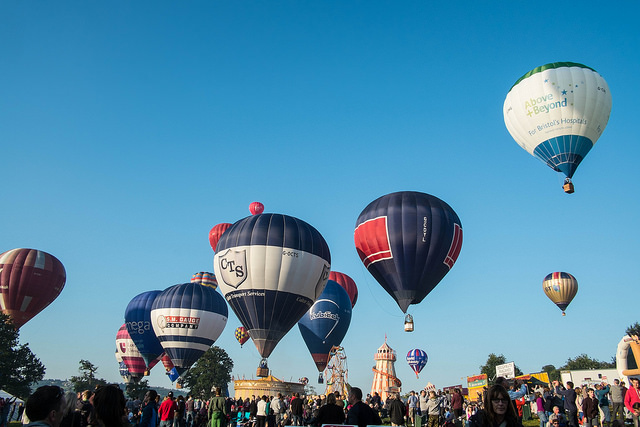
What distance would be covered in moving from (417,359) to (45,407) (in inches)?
1847

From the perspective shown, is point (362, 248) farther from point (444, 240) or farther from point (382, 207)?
point (444, 240)

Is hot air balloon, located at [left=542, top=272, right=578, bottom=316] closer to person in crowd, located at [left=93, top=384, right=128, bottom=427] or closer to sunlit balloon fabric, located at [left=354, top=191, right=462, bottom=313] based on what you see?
sunlit balloon fabric, located at [left=354, top=191, right=462, bottom=313]

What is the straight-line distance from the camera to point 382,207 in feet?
92.6

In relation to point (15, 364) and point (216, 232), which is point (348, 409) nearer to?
point (216, 232)

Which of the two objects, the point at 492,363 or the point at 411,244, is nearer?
the point at 411,244

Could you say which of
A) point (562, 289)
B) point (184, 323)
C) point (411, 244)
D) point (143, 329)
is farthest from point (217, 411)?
point (562, 289)

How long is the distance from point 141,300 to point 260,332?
70.8ft

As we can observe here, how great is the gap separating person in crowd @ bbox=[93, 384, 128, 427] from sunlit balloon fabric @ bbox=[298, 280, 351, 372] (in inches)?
1507

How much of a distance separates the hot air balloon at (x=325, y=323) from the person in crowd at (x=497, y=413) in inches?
1510

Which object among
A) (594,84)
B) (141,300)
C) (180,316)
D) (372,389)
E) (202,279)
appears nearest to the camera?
(594,84)

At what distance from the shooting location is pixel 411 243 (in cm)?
2655

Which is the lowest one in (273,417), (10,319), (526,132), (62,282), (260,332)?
(273,417)

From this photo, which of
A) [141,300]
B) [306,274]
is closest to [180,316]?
[141,300]

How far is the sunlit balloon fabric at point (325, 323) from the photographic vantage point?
42.8 metres
